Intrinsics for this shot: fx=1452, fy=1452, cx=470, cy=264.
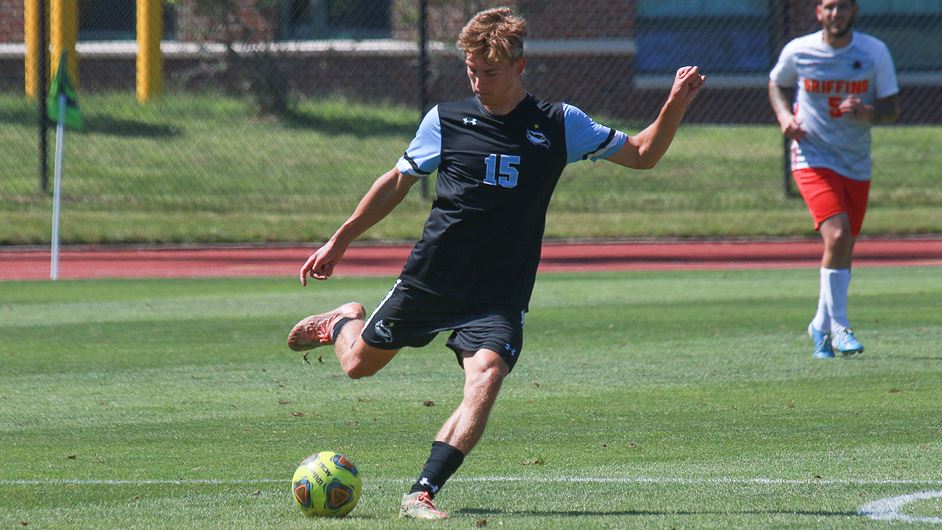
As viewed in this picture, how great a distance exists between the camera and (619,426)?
24.1 ft

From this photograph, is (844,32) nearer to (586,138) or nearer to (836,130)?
(836,130)

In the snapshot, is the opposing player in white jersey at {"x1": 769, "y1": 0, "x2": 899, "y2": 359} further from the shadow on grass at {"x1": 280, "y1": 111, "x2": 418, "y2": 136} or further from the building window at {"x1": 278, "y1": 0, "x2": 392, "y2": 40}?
the shadow on grass at {"x1": 280, "y1": 111, "x2": 418, "y2": 136}

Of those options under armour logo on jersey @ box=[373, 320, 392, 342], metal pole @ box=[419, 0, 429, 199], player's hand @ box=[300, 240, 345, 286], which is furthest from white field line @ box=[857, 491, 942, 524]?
metal pole @ box=[419, 0, 429, 199]

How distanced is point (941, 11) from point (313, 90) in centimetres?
1363

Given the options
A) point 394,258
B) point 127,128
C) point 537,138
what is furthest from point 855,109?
point 127,128

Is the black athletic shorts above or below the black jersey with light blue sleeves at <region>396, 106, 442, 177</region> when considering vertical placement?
below

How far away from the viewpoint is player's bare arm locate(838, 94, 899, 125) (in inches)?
376

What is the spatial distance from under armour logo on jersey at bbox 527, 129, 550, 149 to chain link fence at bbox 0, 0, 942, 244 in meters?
13.6

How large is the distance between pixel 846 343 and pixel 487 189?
4.43 meters

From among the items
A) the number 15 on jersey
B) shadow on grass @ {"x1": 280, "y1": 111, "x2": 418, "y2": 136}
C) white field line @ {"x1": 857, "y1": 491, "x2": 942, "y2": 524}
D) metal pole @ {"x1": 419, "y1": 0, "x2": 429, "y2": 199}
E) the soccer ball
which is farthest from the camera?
shadow on grass @ {"x1": 280, "y1": 111, "x2": 418, "y2": 136}

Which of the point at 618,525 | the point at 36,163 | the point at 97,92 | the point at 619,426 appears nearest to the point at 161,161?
the point at 36,163

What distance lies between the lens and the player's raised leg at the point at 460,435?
5305mm

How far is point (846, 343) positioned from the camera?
9477mm

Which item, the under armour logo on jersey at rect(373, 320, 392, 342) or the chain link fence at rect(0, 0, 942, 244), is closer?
the under armour logo on jersey at rect(373, 320, 392, 342)
